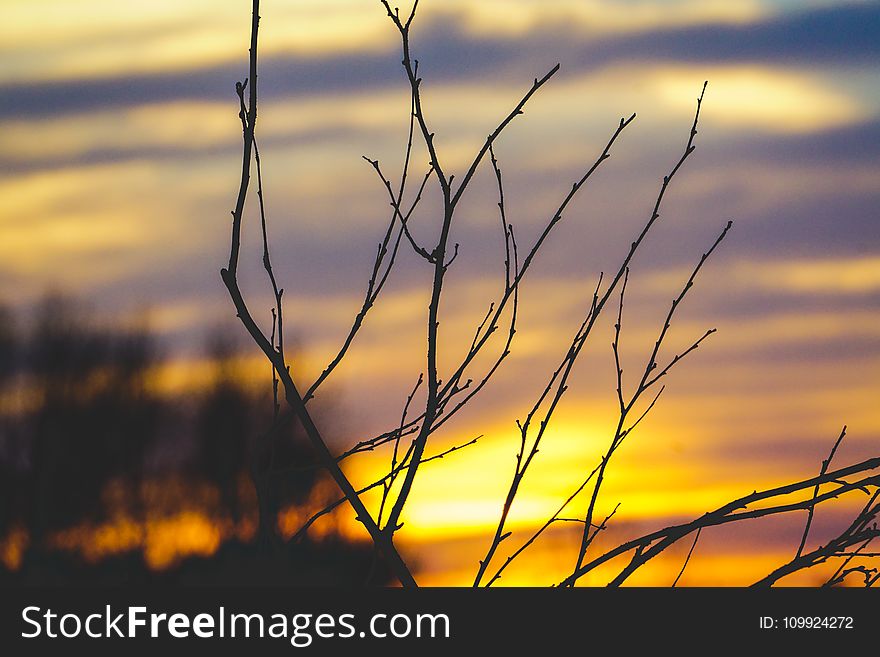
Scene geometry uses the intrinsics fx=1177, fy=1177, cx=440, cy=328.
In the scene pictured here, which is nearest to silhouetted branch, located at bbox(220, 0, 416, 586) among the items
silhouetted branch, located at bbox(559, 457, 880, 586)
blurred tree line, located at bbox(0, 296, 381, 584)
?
silhouetted branch, located at bbox(559, 457, 880, 586)

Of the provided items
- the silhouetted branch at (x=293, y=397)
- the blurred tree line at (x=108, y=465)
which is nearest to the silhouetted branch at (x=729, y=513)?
the silhouetted branch at (x=293, y=397)

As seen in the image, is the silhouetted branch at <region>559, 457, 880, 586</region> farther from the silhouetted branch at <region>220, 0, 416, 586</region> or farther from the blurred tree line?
the blurred tree line

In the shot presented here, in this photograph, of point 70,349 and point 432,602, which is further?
point 70,349

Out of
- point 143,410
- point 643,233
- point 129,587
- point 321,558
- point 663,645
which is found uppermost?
point 143,410

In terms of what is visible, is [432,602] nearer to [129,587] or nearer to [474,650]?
[474,650]

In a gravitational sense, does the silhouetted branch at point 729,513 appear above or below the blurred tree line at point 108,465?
below

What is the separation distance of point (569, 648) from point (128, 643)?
883 mm

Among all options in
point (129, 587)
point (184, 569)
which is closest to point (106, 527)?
point (184, 569)

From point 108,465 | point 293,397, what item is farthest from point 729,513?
point 108,465

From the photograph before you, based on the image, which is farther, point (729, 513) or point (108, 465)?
point (108, 465)

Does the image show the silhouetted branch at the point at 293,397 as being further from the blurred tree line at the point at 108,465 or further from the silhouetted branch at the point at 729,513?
the blurred tree line at the point at 108,465

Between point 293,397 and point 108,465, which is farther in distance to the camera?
point 108,465

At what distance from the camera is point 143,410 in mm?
29062

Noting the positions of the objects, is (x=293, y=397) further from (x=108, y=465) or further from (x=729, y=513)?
(x=108, y=465)
